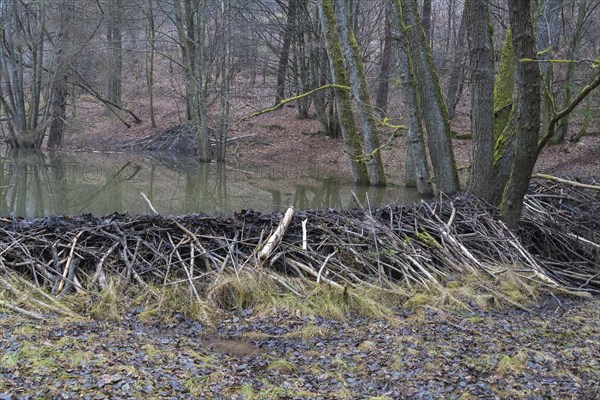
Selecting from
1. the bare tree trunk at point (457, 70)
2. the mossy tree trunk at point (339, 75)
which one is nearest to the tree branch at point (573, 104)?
the mossy tree trunk at point (339, 75)

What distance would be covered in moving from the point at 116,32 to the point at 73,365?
97.0 feet

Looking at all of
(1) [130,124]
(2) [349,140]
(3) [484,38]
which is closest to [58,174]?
(2) [349,140]

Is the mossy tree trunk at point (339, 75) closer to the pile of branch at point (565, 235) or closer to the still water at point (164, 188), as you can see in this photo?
the still water at point (164, 188)

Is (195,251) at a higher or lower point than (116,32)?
lower

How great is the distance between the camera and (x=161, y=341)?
5.02m

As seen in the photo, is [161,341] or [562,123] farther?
[562,123]

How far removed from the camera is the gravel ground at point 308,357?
4066 mm

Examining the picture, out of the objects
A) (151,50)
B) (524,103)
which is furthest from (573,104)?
(151,50)

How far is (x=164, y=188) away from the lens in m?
16.8

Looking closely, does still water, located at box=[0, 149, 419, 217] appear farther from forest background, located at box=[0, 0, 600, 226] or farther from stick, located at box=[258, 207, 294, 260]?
stick, located at box=[258, 207, 294, 260]

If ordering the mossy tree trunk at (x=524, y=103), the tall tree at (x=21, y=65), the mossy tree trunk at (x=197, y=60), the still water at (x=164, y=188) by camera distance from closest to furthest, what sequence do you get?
the mossy tree trunk at (x=524, y=103) < the still water at (x=164, y=188) < the mossy tree trunk at (x=197, y=60) < the tall tree at (x=21, y=65)

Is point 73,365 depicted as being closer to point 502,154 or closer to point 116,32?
point 502,154

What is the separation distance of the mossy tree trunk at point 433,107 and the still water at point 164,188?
1.57 m

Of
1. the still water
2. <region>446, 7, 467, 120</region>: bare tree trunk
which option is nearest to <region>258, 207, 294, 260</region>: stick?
the still water
